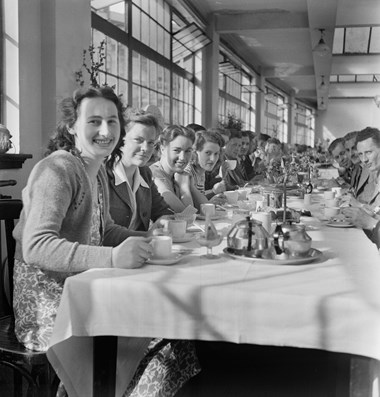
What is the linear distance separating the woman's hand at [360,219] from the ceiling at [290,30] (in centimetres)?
567

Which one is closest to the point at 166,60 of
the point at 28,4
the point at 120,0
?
the point at 120,0

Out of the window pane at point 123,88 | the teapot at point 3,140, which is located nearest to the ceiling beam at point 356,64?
the window pane at point 123,88

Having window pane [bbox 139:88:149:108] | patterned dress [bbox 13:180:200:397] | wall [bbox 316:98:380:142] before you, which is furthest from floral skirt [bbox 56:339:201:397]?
wall [bbox 316:98:380:142]

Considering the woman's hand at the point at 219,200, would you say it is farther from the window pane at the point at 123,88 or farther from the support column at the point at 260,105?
the support column at the point at 260,105

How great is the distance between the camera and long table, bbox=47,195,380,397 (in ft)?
3.96

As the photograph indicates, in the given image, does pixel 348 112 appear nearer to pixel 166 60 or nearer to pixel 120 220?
pixel 166 60

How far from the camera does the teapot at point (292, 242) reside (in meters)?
1.60

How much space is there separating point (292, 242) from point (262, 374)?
2.75ft

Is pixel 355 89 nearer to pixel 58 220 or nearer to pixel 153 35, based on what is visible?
pixel 153 35

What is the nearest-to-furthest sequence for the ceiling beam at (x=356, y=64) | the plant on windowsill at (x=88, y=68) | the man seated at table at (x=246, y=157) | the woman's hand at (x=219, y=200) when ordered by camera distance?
the woman's hand at (x=219, y=200)
the plant on windowsill at (x=88, y=68)
the man seated at table at (x=246, y=157)
the ceiling beam at (x=356, y=64)

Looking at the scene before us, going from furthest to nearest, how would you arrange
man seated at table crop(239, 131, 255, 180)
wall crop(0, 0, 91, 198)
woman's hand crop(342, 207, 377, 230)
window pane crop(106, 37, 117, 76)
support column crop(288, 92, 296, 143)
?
1. support column crop(288, 92, 296, 143)
2. man seated at table crop(239, 131, 255, 180)
3. window pane crop(106, 37, 117, 76)
4. wall crop(0, 0, 91, 198)
5. woman's hand crop(342, 207, 377, 230)

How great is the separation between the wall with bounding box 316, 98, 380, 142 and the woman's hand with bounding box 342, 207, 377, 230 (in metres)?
20.4

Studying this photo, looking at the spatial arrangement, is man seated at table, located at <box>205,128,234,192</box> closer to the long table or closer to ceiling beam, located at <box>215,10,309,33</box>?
the long table

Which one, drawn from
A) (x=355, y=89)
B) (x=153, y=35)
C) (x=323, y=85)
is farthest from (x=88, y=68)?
(x=355, y=89)
